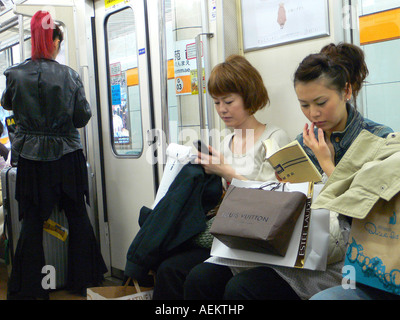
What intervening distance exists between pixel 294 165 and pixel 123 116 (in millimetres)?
2111

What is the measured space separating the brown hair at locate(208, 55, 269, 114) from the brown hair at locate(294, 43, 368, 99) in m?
0.42

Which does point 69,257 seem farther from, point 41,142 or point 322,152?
point 322,152

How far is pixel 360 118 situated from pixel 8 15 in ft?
13.0

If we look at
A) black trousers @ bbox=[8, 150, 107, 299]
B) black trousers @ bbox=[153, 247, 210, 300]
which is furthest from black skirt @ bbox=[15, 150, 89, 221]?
black trousers @ bbox=[153, 247, 210, 300]

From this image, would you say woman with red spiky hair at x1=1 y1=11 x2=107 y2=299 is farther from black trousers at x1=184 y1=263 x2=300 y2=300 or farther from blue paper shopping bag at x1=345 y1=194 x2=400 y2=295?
blue paper shopping bag at x1=345 y1=194 x2=400 y2=295

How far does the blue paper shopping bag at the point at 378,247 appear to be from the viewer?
52.5 inches

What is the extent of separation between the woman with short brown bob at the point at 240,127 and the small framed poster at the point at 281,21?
0.20 m

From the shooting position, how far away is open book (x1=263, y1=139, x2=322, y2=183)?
1.87m

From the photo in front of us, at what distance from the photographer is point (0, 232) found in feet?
13.1

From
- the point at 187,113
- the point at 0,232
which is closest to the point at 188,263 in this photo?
the point at 187,113

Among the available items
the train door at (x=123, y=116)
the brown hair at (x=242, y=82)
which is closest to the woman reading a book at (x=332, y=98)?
the brown hair at (x=242, y=82)

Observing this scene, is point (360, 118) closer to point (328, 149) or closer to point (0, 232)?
point (328, 149)

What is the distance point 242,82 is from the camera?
2.39 metres

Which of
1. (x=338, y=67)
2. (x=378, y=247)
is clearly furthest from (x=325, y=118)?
(x=378, y=247)
